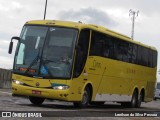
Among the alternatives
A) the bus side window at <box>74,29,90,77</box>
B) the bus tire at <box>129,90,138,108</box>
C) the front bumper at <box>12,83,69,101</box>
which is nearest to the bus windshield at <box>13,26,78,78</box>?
the bus side window at <box>74,29,90,77</box>

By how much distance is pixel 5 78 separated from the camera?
4631 cm

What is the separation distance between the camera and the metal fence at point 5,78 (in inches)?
1800

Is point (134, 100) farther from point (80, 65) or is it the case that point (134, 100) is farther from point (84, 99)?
point (80, 65)

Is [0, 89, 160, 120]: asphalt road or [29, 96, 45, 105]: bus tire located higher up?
[29, 96, 45, 105]: bus tire

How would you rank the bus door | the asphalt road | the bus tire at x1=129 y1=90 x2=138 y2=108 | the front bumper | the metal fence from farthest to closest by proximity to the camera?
the metal fence
the bus tire at x1=129 y1=90 x2=138 y2=108
the bus door
the front bumper
the asphalt road

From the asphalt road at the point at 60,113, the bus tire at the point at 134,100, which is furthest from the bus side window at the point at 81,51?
the bus tire at the point at 134,100

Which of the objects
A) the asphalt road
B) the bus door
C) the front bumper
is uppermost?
the bus door

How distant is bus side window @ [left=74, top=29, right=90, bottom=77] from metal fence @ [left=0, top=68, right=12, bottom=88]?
24235mm

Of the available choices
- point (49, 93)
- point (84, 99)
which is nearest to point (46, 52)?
point (49, 93)

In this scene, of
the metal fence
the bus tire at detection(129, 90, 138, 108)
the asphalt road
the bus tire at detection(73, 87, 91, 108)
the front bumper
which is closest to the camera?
the asphalt road

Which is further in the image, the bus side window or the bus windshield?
the bus side window

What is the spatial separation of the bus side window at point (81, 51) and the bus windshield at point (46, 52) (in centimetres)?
33

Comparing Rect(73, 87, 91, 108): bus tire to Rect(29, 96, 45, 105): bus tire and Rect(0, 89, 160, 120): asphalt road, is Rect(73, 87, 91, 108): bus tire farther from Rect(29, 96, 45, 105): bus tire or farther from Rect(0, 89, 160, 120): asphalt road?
Rect(29, 96, 45, 105): bus tire

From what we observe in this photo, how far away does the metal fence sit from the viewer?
4572cm
